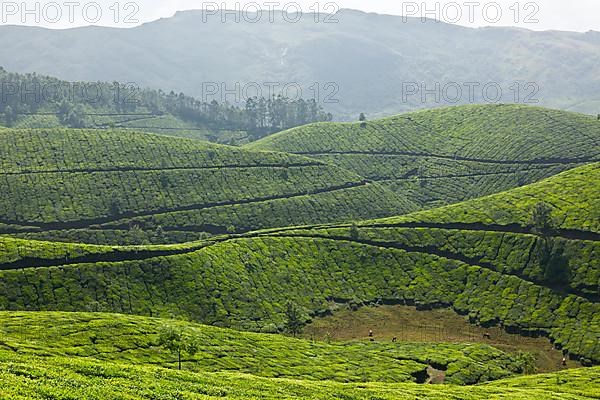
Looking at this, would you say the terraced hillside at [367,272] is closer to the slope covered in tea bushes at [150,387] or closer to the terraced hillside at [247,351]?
the terraced hillside at [247,351]

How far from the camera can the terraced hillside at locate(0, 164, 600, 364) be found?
12138 centimetres

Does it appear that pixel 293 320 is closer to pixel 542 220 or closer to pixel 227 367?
pixel 227 367

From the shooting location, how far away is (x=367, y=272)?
15488cm

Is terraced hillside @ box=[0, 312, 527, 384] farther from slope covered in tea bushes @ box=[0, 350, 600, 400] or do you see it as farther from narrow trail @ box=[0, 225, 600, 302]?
narrow trail @ box=[0, 225, 600, 302]

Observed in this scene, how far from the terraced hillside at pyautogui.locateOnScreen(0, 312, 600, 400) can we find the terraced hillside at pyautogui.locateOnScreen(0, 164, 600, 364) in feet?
77.1

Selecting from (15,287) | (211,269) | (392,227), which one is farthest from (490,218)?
(15,287)

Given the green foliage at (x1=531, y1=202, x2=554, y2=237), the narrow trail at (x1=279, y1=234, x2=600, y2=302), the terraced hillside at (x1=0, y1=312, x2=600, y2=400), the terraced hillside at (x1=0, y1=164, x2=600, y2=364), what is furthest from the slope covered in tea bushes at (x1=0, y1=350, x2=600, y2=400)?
the green foliage at (x1=531, y1=202, x2=554, y2=237)

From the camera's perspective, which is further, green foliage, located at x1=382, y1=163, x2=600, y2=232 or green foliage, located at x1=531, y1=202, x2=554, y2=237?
green foliage, located at x1=382, y1=163, x2=600, y2=232

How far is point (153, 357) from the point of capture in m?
79.9

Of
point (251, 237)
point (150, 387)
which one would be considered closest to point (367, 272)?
point (251, 237)

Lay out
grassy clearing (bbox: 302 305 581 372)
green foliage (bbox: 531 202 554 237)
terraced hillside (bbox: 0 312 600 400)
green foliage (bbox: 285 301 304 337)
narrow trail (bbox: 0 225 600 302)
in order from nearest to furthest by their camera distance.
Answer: terraced hillside (bbox: 0 312 600 400)
grassy clearing (bbox: 302 305 581 372)
green foliage (bbox: 285 301 304 337)
narrow trail (bbox: 0 225 600 302)
green foliage (bbox: 531 202 554 237)

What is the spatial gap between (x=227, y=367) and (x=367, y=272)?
78636 mm

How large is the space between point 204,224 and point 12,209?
60514 mm

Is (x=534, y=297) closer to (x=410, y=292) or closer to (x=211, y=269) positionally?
(x=410, y=292)
